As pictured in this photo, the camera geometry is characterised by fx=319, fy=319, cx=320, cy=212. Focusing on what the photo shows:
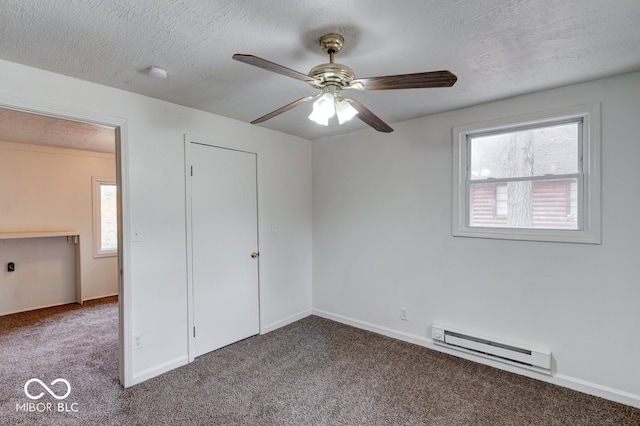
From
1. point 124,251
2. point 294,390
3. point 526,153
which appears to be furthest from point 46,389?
point 526,153

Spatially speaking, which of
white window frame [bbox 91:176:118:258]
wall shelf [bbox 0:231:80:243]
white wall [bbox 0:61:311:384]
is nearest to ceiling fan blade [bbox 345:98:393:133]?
white wall [bbox 0:61:311:384]

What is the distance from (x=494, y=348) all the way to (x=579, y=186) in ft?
4.83

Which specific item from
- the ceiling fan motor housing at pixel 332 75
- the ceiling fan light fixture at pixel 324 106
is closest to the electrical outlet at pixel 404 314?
the ceiling fan light fixture at pixel 324 106

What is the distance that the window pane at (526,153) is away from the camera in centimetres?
251

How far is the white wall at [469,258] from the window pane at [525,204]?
0.62ft

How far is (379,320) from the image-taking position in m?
3.54

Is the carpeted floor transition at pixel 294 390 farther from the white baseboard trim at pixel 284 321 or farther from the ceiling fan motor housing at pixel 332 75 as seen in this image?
the ceiling fan motor housing at pixel 332 75

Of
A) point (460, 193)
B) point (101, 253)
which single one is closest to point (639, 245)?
point (460, 193)

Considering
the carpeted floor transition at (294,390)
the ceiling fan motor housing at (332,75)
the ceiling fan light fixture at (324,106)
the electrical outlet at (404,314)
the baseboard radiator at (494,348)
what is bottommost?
the carpeted floor transition at (294,390)

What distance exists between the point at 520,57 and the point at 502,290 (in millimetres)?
1838

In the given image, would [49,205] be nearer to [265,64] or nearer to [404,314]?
[265,64]

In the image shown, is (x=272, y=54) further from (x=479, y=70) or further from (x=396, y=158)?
Answer: (x=396, y=158)

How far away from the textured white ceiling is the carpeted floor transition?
7.54ft

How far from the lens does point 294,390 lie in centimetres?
242
